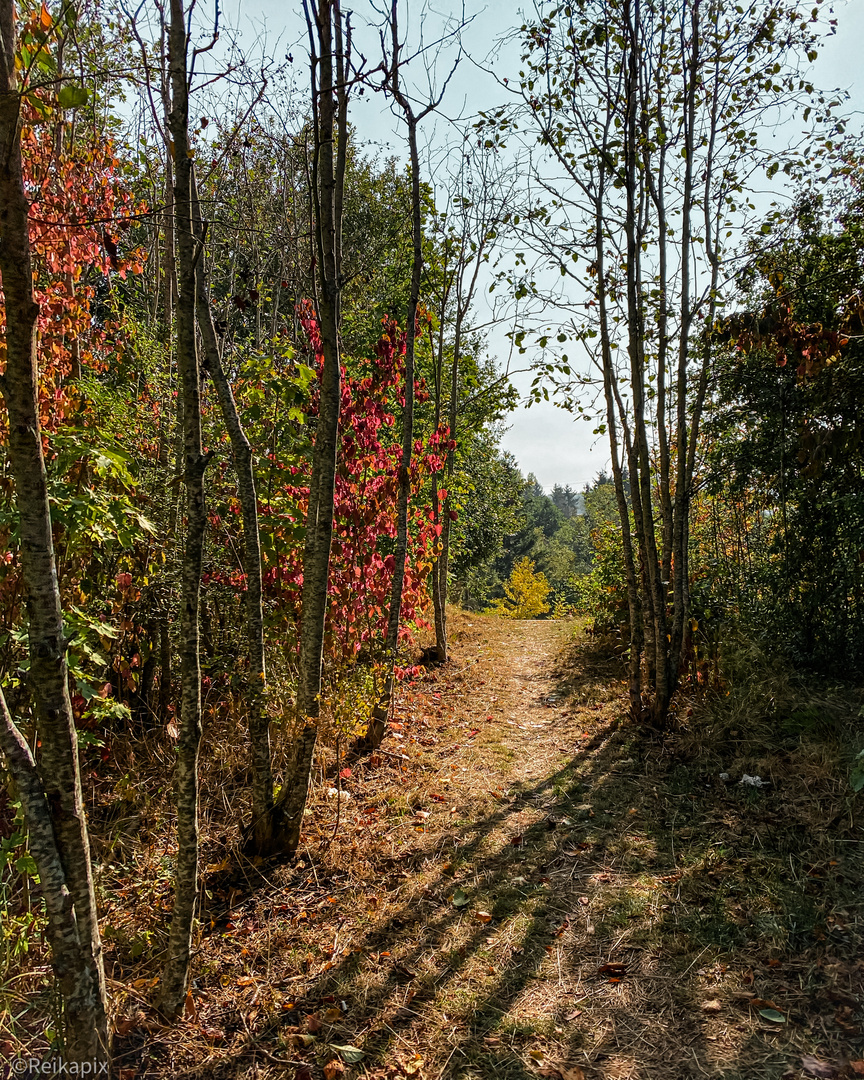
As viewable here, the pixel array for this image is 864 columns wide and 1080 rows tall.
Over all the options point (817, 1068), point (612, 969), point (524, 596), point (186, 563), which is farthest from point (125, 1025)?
point (524, 596)

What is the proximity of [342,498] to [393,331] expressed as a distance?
1.42 metres

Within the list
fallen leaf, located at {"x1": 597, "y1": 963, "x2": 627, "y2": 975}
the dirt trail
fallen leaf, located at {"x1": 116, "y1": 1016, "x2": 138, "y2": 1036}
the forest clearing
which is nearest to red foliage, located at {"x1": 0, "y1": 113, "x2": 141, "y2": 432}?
A: the forest clearing

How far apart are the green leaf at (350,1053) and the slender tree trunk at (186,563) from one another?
66 cm

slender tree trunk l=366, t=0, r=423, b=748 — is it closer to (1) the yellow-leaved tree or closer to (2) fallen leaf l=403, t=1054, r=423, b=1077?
(2) fallen leaf l=403, t=1054, r=423, b=1077

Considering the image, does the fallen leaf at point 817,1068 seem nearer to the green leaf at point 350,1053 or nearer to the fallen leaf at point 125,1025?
the green leaf at point 350,1053

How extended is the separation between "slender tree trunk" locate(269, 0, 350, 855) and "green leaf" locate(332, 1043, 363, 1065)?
3.93 feet

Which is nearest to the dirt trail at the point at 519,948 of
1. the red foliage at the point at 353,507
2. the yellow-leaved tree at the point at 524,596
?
the red foliage at the point at 353,507

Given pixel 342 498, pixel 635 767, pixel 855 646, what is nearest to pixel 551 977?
pixel 635 767

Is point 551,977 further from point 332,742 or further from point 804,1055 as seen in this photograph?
point 332,742

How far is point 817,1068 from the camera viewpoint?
1.94 m

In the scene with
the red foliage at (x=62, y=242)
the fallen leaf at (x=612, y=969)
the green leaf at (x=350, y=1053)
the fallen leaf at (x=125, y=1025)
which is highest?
the red foliage at (x=62, y=242)

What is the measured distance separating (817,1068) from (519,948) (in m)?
1.17

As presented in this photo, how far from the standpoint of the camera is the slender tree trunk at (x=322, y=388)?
2.88 meters

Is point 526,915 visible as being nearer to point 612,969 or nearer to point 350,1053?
point 612,969
